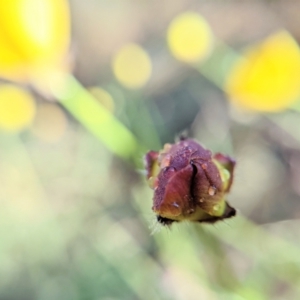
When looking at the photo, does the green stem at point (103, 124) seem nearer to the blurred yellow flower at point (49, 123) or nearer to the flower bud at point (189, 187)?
the blurred yellow flower at point (49, 123)

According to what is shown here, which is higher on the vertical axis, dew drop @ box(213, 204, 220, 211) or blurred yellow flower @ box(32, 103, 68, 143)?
blurred yellow flower @ box(32, 103, 68, 143)

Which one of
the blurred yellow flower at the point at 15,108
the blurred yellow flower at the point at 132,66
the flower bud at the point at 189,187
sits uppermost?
the blurred yellow flower at the point at 132,66

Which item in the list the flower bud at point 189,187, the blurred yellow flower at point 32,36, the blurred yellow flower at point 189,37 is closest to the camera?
the flower bud at point 189,187

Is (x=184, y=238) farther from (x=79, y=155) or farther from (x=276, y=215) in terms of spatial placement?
(x=79, y=155)

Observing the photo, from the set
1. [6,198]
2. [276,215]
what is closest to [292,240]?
[276,215]

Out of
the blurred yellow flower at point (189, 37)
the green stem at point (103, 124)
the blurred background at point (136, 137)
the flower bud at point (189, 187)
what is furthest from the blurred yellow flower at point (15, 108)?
the flower bud at point (189, 187)

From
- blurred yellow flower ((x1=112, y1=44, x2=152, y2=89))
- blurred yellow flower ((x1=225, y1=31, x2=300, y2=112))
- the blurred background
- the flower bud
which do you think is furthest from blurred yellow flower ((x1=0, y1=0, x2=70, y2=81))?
the flower bud

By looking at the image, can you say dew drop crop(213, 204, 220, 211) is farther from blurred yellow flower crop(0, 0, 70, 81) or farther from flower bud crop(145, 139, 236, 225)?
blurred yellow flower crop(0, 0, 70, 81)
